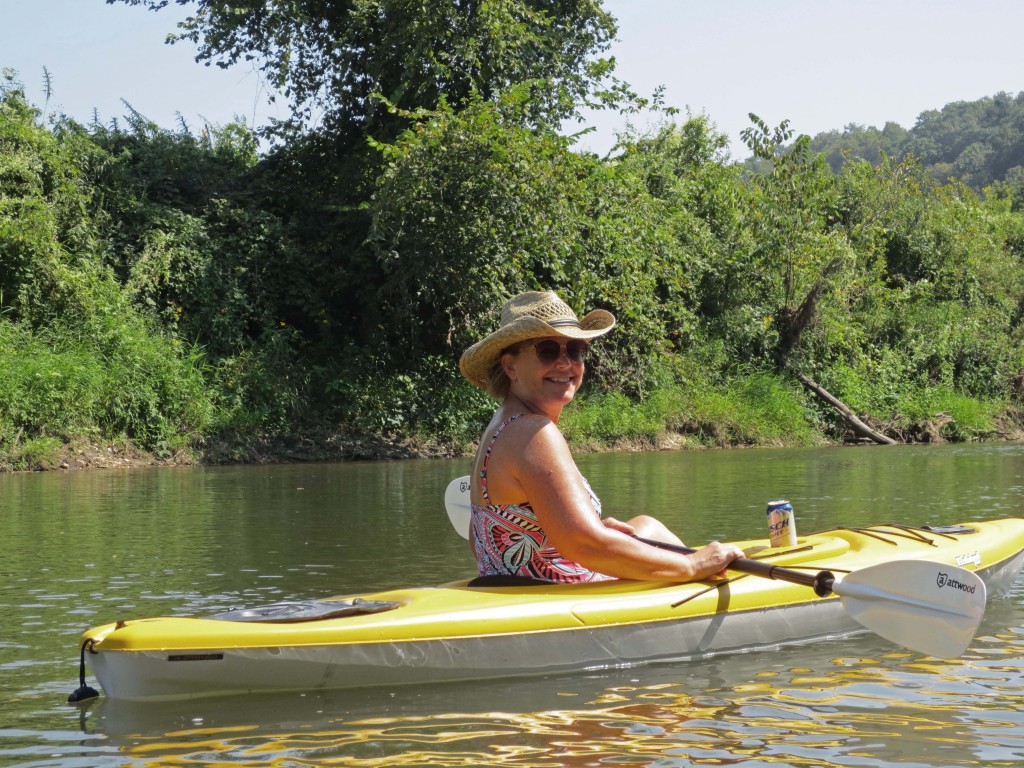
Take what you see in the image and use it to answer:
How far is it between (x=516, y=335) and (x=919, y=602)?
74.3 inches

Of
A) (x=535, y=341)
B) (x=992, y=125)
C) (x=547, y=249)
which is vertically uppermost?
(x=992, y=125)

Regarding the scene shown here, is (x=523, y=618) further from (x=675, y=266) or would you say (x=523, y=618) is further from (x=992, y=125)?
(x=992, y=125)

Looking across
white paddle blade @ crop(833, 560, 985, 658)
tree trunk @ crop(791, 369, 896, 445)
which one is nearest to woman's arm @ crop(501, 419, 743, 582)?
white paddle blade @ crop(833, 560, 985, 658)

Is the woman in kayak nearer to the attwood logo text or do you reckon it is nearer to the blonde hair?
the blonde hair

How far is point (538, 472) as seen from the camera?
434cm

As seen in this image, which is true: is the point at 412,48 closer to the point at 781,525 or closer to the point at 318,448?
the point at 318,448

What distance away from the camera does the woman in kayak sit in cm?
438

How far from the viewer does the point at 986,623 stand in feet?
18.4

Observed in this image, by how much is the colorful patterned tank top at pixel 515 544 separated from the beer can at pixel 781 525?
3.95ft

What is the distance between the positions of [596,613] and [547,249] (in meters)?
12.2

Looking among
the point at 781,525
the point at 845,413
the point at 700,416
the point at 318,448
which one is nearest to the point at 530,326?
the point at 781,525

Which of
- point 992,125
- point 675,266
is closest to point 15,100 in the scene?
point 675,266

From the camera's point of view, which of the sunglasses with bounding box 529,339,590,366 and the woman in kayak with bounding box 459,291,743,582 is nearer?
the woman in kayak with bounding box 459,291,743,582

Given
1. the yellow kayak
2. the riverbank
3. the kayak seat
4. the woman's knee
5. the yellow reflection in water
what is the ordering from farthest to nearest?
the riverbank, the woman's knee, the kayak seat, the yellow kayak, the yellow reflection in water
